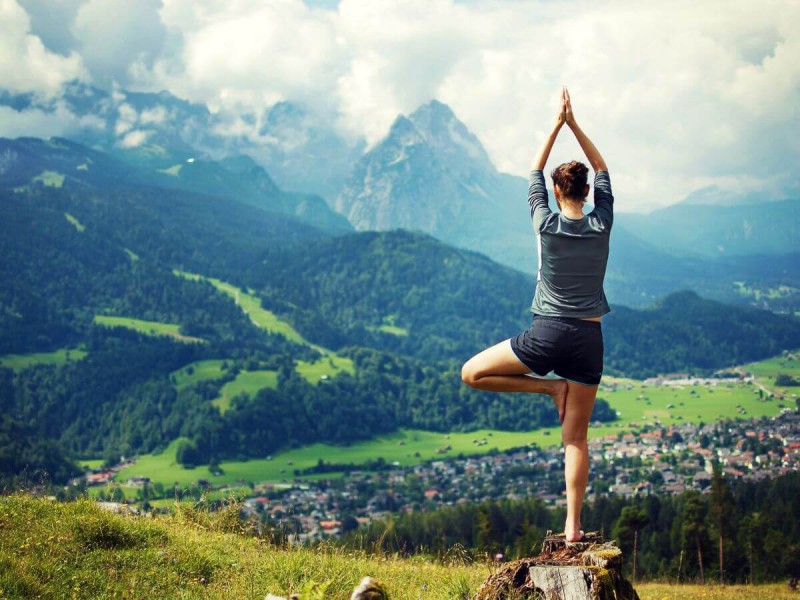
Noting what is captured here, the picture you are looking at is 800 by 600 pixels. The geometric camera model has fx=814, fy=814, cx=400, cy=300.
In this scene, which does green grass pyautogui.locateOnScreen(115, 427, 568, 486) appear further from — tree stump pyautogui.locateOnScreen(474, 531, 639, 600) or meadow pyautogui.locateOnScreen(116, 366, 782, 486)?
tree stump pyautogui.locateOnScreen(474, 531, 639, 600)

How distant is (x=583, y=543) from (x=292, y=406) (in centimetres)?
16207

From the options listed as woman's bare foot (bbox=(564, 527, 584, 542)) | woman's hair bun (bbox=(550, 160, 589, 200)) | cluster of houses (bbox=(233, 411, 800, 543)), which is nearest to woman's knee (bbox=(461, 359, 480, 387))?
woman's bare foot (bbox=(564, 527, 584, 542))

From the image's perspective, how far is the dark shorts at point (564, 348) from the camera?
7.33 metres

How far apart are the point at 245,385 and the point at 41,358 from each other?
49519mm

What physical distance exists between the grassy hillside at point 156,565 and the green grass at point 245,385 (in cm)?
15513

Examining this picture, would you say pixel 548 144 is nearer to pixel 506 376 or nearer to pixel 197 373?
pixel 506 376

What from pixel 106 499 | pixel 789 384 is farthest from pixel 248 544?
pixel 789 384

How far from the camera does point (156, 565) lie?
319 inches

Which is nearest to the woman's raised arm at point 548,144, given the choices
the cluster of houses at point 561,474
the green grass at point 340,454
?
the cluster of houses at point 561,474

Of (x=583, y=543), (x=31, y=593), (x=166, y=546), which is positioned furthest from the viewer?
(x=166, y=546)

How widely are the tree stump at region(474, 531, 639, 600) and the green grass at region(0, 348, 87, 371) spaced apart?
613 feet

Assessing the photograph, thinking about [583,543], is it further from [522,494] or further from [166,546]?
[522,494]

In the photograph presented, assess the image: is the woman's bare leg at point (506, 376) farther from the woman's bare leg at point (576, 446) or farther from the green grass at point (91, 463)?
the green grass at point (91, 463)

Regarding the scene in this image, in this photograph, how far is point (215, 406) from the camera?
162000mm
